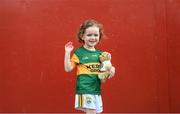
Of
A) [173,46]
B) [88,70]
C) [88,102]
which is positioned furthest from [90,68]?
[173,46]

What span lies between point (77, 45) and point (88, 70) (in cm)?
146

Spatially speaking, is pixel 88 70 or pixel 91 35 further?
pixel 91 35

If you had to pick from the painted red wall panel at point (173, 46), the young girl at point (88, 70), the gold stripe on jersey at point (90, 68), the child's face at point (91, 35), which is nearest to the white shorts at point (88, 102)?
the young girl at point (88, 70)

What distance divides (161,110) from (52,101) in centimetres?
148

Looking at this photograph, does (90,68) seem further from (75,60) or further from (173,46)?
(173,46)

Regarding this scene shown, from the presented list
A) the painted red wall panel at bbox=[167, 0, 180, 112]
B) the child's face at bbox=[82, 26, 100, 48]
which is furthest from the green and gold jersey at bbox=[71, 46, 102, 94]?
the painted red wall panel at bbox=[167, 0, 180, 112]

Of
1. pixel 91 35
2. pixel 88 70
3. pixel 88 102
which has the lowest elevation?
pixel 88 102

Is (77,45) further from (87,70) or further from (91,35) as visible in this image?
(87,70)

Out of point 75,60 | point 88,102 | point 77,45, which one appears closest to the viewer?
point 88,102

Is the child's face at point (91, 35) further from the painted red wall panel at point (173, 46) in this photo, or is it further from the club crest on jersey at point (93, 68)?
the painted red wall panel at point (173, 46)

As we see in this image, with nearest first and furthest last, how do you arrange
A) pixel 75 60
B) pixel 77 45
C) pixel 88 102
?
pixel 88 102 → pixel 75 60 → pixel 77 45

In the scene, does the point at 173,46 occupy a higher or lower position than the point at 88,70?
higher

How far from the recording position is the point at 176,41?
6.47 m

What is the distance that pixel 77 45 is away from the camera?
21.1 feet
